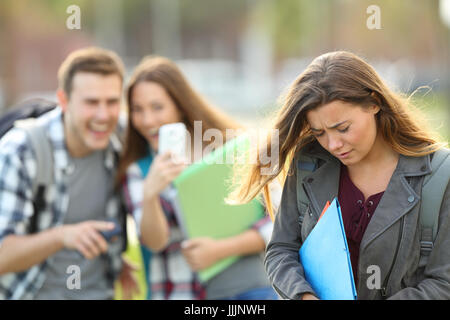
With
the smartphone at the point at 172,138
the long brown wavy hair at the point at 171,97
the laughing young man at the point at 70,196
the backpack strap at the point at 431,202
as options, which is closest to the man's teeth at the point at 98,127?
the laughing young man at the point at 70,196

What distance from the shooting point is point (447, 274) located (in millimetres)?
1581

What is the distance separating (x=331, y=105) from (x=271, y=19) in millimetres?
29845

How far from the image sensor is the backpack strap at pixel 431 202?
1.62 m

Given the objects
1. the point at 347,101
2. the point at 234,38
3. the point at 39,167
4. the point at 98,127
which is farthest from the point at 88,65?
the point at 234,38

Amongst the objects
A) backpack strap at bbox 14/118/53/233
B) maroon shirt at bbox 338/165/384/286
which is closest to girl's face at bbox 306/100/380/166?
maroon shirt at bbox 338/165/384/286

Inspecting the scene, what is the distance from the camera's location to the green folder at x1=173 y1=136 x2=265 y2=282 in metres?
2.67

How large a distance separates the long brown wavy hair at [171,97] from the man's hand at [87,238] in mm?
438

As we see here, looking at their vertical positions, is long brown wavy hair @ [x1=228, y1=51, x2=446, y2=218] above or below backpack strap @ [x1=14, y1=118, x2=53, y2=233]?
above

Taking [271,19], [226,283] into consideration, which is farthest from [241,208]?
[271,19]

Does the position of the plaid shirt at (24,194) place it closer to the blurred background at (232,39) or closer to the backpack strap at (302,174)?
the backpack strap at (302,174)

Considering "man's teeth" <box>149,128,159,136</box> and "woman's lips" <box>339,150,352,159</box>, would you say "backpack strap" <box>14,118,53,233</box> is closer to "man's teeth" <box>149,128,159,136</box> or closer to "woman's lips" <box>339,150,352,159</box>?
"man's teeth" <box>149,128,159,136</box>

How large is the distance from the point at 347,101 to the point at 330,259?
483 millimetres

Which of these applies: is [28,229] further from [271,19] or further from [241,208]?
[271,19]

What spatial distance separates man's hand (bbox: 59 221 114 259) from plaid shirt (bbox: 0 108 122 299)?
0.23m
